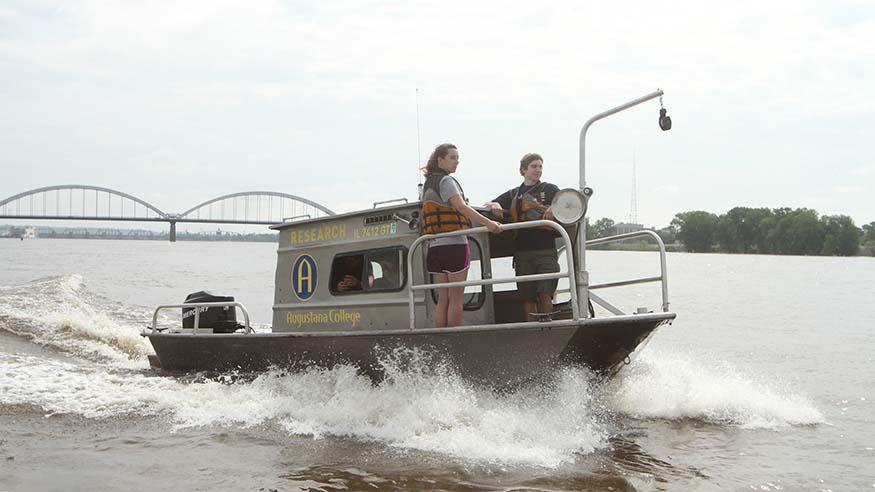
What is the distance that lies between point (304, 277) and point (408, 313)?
1615 mm

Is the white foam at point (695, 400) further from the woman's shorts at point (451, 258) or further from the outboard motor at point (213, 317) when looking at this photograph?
the outboard motor at point (213, 317)

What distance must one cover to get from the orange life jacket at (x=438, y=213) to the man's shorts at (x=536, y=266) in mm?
644

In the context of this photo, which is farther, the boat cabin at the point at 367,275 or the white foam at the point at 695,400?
the white foam at the point at 695,400

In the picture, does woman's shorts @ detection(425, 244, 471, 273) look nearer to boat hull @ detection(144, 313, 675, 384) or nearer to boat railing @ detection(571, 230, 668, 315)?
boat hull @ detection(144, 313, 675, 384)

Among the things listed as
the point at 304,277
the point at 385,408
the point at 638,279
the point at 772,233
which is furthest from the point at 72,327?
the point at 772,233

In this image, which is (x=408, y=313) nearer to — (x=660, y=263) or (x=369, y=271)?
(x=369, y=271)

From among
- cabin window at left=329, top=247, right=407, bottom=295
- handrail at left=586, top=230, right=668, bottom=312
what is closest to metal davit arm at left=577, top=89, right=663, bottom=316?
handrail at left=586, top=230, right=668, bottom=312

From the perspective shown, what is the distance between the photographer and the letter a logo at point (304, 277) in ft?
27.8

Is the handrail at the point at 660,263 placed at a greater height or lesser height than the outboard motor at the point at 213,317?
greater

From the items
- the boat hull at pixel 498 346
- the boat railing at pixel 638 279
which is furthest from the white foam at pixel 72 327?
the boat railing at pixel 638 279

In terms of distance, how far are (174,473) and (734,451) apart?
15.5 ft

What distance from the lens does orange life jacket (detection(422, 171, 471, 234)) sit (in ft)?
23.1

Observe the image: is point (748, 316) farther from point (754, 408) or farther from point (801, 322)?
point (754, 408)

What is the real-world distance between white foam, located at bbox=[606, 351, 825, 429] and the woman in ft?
6.74
